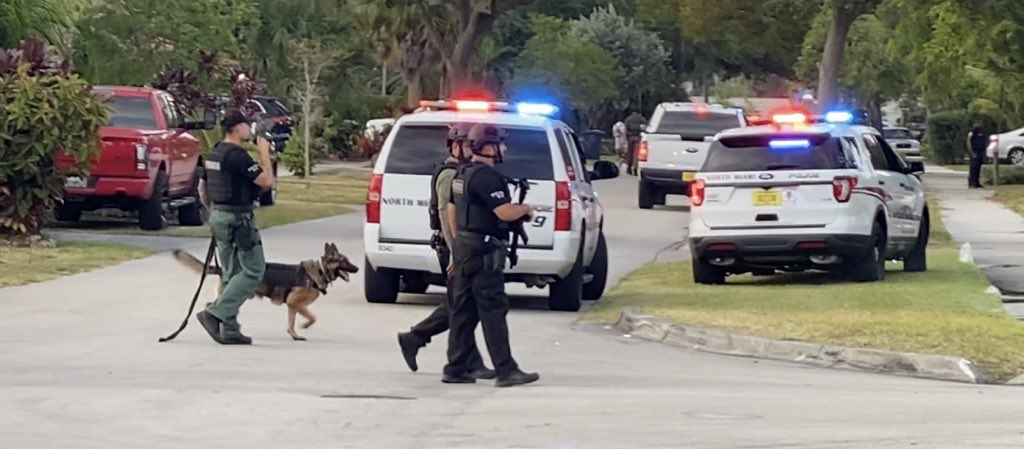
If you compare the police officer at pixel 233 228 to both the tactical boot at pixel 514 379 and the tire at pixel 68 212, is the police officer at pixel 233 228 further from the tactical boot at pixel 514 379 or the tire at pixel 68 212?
the tire at pixel 68 212

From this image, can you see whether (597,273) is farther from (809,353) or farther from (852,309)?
(809,353)

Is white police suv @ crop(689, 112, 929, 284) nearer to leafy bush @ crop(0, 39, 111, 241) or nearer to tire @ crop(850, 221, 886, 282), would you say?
tire @ crop(850, 221, 886, 282)

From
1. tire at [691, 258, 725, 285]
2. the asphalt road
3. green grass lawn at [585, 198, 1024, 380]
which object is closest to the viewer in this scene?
the asphalt road

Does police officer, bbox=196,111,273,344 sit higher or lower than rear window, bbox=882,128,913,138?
higher

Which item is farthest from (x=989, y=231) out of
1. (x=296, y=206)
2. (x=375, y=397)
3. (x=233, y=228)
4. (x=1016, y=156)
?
(x=1016, y=156)

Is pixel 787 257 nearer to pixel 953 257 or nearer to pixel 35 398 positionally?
pixel 953 257

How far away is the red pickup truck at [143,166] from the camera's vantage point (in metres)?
23.1

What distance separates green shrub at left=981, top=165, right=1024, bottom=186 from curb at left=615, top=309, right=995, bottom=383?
1381 inches

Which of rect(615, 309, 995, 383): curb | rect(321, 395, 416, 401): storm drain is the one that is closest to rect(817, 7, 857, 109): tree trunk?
rect(615, 309, 995, 383): curb

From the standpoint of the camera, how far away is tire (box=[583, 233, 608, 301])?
1767 centimetres

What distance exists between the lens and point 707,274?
19047 millimetres

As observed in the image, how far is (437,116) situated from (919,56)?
31634 millimetres

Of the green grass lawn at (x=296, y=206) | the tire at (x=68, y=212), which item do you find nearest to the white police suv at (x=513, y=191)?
the green grass lawn at (x=296, y=206)

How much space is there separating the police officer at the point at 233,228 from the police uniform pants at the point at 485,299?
7.27 ft
